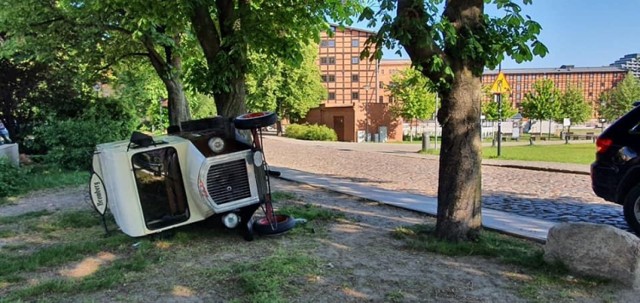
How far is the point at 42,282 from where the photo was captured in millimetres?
4449

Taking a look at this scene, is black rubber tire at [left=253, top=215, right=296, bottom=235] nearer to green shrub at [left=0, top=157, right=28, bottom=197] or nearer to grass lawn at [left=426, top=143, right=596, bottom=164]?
green shrub at [left=0, top=157, right=28, bottom=197]

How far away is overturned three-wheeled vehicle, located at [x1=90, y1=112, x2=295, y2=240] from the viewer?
17.3 ft

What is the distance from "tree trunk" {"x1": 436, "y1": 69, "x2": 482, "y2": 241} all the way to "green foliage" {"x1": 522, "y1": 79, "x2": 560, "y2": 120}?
60953mm

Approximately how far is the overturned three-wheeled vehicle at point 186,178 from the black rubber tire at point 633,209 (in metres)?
4.53

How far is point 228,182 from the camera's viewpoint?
17.8ft

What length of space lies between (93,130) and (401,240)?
478 inches

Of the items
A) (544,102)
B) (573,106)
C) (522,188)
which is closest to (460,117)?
(522,188)

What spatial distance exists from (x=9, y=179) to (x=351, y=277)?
9.37 meters

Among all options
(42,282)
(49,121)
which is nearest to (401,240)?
(42,282)

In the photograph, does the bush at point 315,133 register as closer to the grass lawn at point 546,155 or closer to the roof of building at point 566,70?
the grass lawn at point 546,155

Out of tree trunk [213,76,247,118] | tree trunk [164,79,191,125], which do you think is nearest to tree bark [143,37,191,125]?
tree trunk [164,79,191,125]

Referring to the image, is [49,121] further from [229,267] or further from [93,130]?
[229,267]

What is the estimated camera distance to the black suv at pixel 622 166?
6336 millimetres

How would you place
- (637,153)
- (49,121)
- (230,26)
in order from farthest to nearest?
(49,121)
(230,26)
(637,153)
